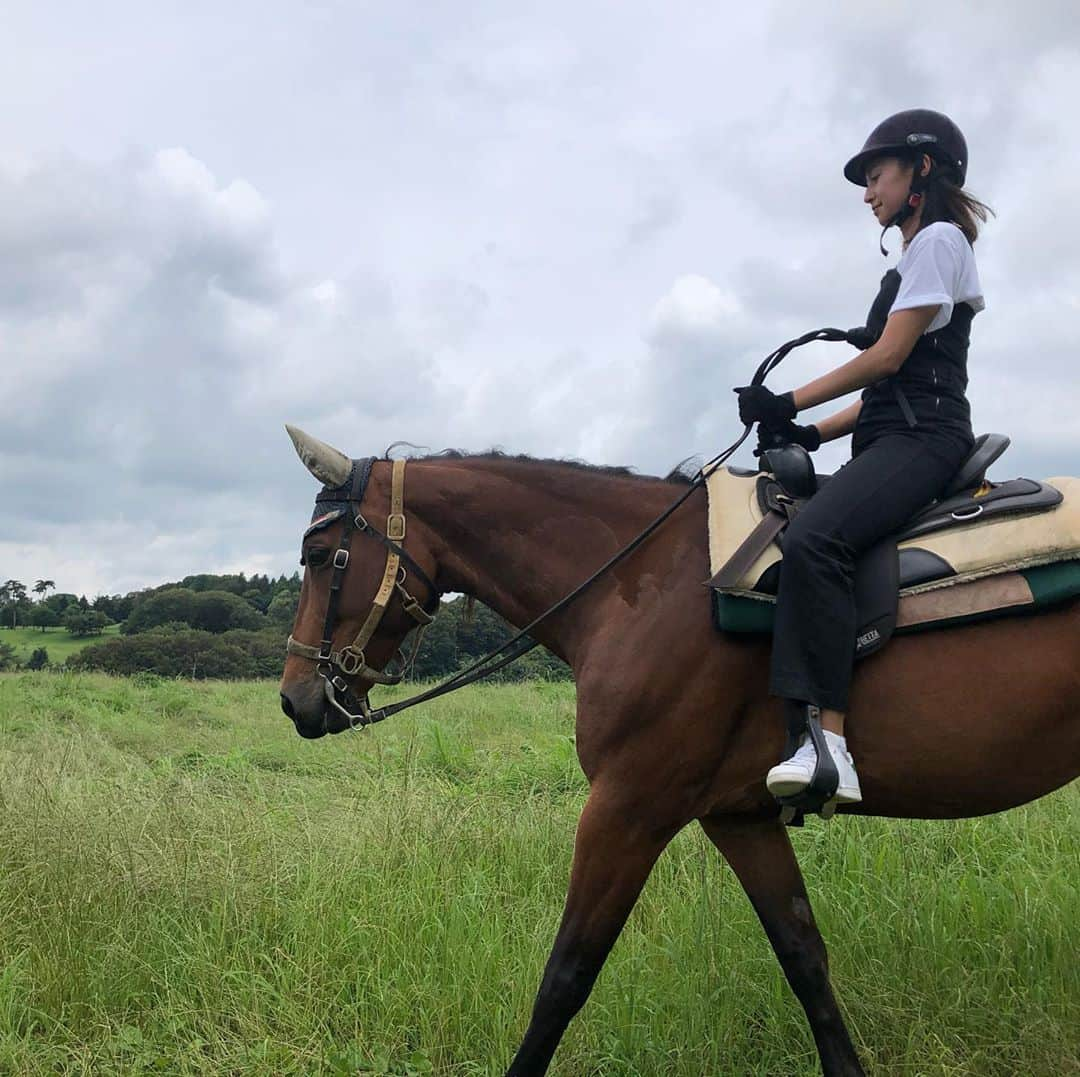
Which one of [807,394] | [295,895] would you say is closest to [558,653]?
[807,394]

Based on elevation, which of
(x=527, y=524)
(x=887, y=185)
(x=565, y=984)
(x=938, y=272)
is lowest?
(x=565, y=984)

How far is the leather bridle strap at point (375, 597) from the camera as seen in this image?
3.77 metres

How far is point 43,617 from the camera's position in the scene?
1329 inches

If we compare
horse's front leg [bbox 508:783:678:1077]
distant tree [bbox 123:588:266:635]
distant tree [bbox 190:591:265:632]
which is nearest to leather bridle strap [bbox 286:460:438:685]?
horse's front leg [bbox 508:783:678:1077]

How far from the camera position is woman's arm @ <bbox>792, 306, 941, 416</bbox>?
3273mm

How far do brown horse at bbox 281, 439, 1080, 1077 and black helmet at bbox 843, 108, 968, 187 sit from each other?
1.52 meters

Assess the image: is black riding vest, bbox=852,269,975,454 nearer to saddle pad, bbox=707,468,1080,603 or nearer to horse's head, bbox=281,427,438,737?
saddle pad, bbox=707,468,1080,603

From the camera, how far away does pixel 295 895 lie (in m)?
4.97

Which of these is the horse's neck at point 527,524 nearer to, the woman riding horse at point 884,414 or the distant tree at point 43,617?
the woman riding horse at point 884,414

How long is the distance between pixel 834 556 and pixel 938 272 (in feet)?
3.48

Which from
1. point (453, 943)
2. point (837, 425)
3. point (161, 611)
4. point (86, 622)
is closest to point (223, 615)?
point (161, 611)

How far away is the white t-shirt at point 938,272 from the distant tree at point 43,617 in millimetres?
34602

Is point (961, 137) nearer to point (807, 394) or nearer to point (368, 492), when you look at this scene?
point (807, 394)

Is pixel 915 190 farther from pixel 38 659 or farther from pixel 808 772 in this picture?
pixel 38 659
